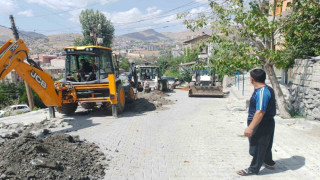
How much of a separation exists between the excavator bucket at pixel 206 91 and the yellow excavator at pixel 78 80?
313 inches

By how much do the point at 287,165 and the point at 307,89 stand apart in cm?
452

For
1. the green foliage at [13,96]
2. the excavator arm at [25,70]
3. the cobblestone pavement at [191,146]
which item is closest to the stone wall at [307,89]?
the cobblestone pavement at [191,146]

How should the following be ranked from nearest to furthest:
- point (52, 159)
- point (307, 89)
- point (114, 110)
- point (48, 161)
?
1. point (48, 161)
2. point (52, 159)
3. point (307, 89)
4. point (114, 110)

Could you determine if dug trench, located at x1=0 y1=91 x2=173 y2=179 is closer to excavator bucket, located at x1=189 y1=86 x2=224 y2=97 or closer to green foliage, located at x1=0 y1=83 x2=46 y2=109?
A: excavator bucket, located at x1=189 y1=86 x2=224 y2=97

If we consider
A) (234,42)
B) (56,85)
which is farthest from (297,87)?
(56,85)

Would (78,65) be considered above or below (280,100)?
above

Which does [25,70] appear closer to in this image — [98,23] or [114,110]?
[114,110]

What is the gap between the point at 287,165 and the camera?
531cm

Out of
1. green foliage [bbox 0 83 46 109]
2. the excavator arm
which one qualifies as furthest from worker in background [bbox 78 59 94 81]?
green foliage [bbox 0 83 46 109]

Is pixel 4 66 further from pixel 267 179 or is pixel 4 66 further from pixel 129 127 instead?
pixel 267 179

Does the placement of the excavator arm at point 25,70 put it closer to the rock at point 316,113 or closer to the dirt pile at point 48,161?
the dirt pile at point 48,161

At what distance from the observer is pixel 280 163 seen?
5.42 m

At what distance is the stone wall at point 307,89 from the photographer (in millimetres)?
8523

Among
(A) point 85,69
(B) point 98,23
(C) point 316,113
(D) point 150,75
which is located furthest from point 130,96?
(B) point 98,23
